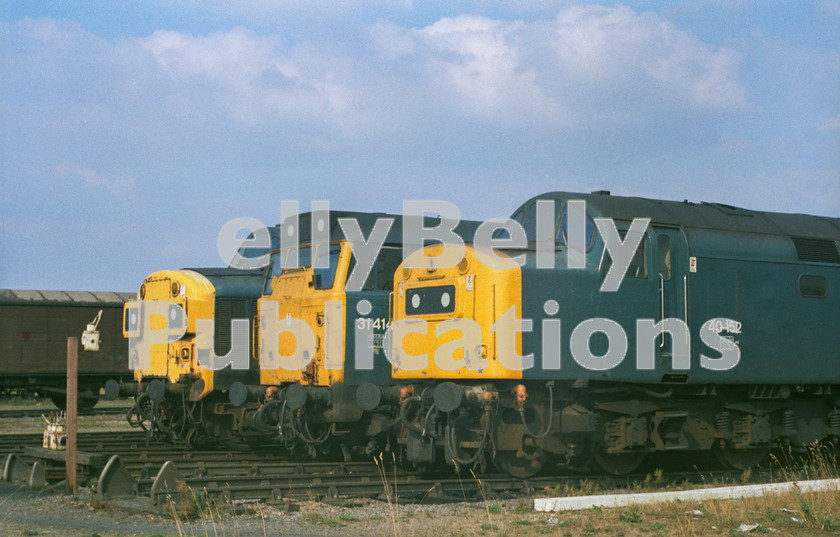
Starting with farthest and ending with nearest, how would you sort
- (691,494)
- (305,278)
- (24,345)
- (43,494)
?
(24,345), (305,278), (43,494), (691,494)

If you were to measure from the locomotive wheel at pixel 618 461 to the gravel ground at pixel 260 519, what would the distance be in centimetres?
226

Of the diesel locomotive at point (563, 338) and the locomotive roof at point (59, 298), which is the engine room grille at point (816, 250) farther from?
the locomotive roof at point (59, 298)

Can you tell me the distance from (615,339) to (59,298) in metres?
17.3

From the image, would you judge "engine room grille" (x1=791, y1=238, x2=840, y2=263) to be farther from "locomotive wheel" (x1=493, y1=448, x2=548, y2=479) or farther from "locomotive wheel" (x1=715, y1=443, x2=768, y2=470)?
"locomotive wheel" (x1=493, y1=448, x2=548, y2=479)

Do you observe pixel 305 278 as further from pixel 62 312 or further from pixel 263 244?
pixel 62 312

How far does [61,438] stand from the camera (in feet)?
49.1

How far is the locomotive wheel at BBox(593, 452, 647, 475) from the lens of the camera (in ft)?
39.9

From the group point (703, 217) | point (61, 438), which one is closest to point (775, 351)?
point (703, 217)

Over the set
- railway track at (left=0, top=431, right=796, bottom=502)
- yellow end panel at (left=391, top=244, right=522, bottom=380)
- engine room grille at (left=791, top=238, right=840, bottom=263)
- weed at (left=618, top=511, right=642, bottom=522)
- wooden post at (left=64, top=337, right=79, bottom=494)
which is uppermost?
engine room grille at (left=791, top=238, right=840, bottom=263)

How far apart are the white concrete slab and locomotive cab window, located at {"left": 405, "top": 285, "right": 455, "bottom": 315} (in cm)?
284

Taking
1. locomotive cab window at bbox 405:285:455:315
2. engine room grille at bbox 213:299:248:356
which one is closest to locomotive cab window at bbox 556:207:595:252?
locomotive cab window at bbox 405:285:455:315

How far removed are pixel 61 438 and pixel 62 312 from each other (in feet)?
33.8

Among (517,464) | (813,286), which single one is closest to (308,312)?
(517,464)

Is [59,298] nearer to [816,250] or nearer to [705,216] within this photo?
[705,216]
